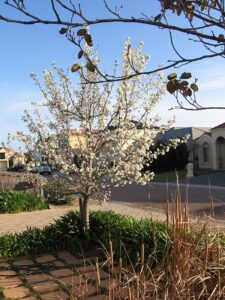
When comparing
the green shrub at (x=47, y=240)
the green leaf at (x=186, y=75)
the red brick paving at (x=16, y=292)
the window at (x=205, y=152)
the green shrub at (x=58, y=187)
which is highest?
the window at (x=205, y=152)

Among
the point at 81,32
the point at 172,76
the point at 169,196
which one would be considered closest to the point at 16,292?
the point at 172,76

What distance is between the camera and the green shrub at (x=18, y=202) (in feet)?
49.5

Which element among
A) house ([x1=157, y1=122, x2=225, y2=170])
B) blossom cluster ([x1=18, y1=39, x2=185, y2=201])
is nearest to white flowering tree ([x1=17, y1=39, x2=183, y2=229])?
blossom cluster ([x1=18, y1=39, x2=185, y2=201])

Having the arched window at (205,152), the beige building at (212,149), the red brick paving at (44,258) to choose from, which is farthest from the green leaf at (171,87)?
the arched window at (205,152)

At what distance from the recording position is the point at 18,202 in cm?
1542

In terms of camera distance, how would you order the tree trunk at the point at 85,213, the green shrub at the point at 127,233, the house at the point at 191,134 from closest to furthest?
the green shrub at the point at 127,233
the tree trunk at the point at 85,213
the house at the point at 191,134

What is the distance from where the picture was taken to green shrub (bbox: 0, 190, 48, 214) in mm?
15102

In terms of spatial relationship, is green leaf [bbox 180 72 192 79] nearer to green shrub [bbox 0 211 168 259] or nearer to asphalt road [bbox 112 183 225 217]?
green shrub [bbox 0 211 168 259]

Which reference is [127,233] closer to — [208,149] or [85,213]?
[85,213]

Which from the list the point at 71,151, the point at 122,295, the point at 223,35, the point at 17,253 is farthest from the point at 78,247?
the point at 223,35

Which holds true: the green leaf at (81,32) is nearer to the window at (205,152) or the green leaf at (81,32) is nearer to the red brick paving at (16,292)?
the red brick paving at (16,292)

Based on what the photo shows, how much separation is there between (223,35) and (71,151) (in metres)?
6.37

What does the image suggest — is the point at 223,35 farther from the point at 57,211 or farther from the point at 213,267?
the point at 57,211

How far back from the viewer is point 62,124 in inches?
325
